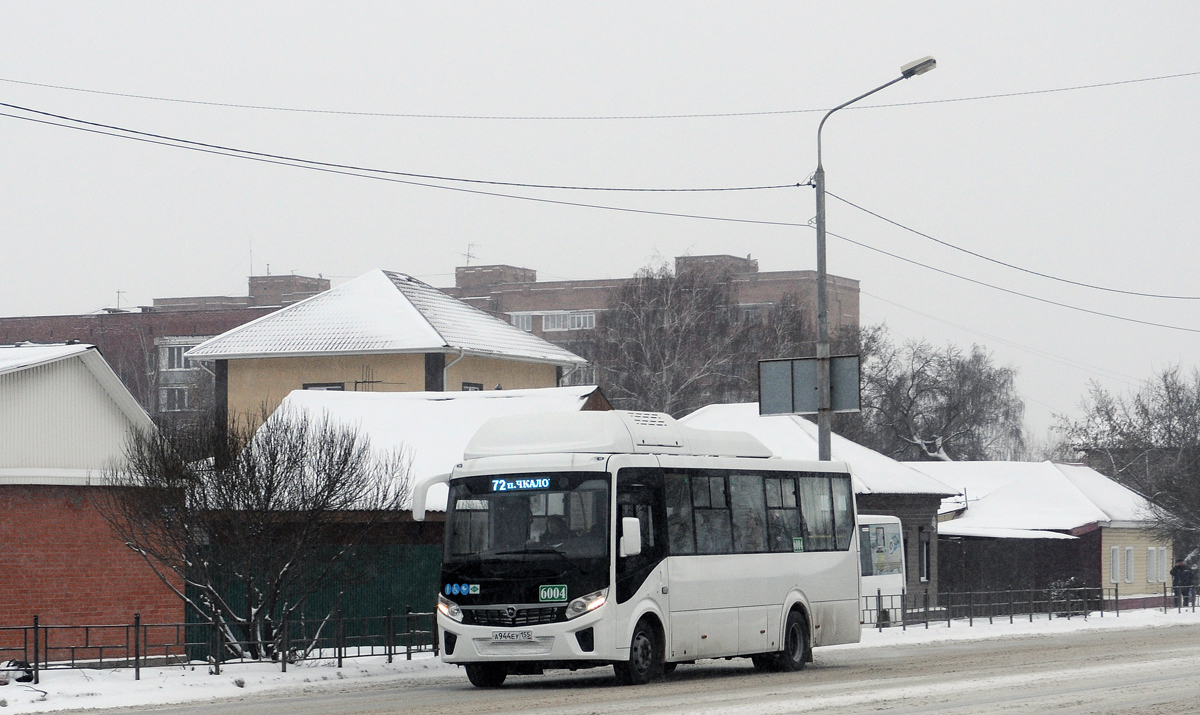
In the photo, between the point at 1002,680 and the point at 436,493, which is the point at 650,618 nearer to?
the point at 1002,680

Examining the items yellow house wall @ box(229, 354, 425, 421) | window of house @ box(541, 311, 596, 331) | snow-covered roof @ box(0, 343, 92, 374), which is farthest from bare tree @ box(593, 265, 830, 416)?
window of house @ box(541, 311, 596, 331)

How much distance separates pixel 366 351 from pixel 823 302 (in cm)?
2377

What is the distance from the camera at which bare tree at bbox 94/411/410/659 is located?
70.6ft

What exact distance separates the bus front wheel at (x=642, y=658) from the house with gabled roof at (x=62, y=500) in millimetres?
8842

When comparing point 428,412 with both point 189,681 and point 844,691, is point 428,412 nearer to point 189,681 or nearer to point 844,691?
point 189,681

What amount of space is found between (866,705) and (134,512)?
36.3 ft

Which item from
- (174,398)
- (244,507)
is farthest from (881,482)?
(174,398)

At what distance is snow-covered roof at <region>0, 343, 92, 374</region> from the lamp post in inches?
505

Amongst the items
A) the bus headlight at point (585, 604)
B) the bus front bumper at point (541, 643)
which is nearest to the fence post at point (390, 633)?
the bus front bumper at point (541, 643)

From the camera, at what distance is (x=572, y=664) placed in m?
18.6

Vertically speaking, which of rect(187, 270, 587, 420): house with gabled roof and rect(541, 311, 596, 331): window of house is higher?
rect(541, 311, 596, 331): window of house

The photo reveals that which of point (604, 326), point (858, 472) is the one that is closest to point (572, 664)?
point (858, 472)

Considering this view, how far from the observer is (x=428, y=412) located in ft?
118

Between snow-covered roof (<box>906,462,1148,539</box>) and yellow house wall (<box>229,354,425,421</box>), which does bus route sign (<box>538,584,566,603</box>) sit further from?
snow-covered roof (<box>906,462,1148,539</box>)
